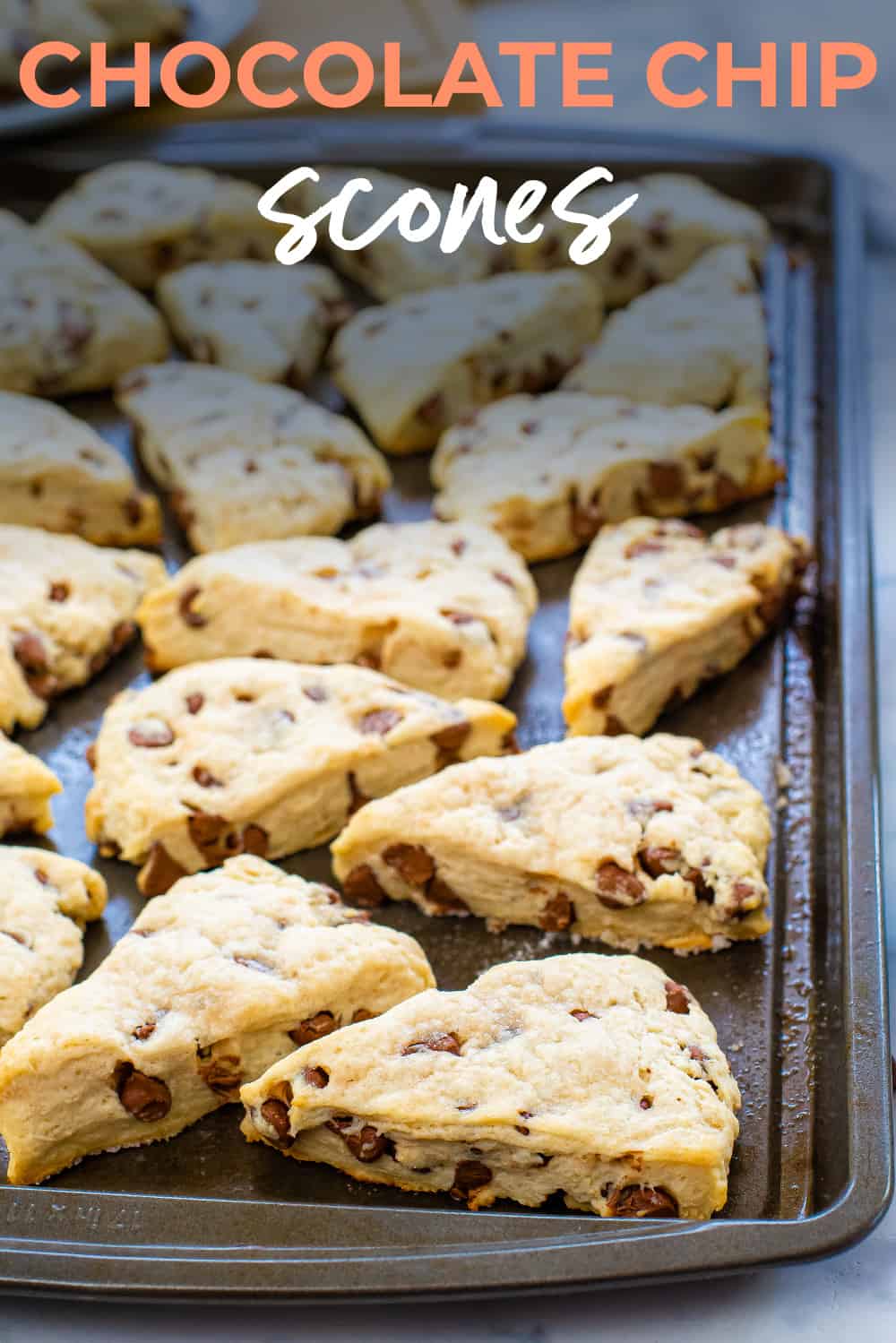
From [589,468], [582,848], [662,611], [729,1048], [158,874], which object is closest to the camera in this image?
[729,1048]

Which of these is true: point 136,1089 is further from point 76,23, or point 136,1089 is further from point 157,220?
point 76,23

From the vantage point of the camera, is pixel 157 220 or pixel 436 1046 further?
pixel 157 220

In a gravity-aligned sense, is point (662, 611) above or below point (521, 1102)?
above

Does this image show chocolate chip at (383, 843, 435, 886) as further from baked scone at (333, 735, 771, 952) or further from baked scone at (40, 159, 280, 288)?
baked scone at (40, 159, 280, 288)

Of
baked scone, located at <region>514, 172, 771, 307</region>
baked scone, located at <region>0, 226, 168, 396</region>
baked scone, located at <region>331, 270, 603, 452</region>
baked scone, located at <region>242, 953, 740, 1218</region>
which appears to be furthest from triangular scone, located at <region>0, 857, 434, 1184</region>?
baked scone, located at <region>514, 172, 771, 307</region>

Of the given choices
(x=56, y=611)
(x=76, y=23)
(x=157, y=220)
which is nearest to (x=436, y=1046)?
(x=56, y=611)

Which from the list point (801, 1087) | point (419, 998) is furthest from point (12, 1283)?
point (801, 1087)

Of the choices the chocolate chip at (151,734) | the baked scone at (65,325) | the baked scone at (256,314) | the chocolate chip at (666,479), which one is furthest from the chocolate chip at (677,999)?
the baked scone at (65,325)
